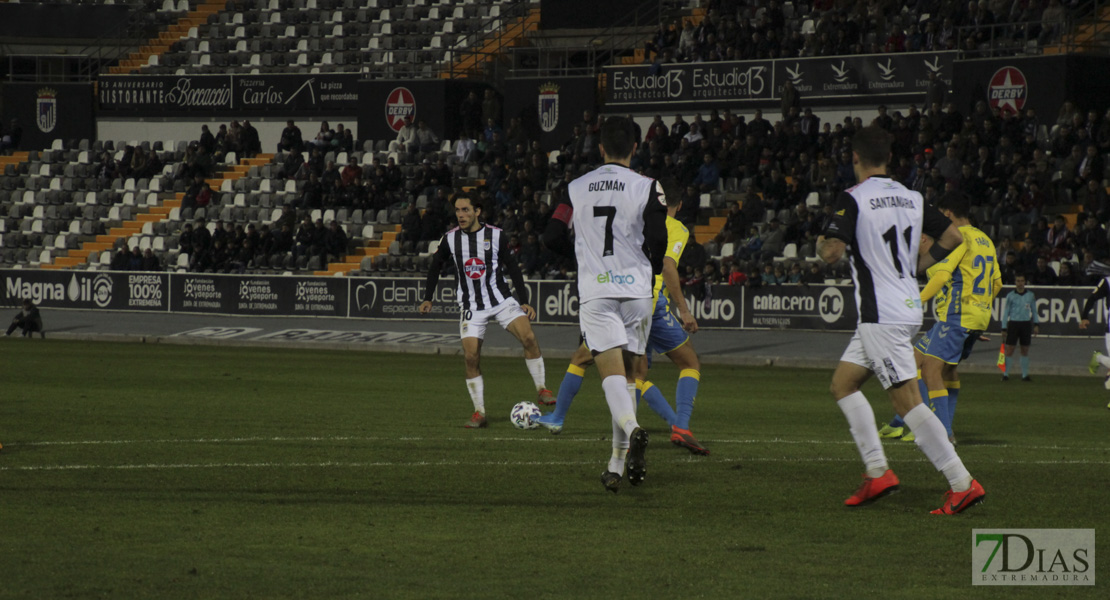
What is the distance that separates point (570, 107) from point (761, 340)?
1386 centimetres

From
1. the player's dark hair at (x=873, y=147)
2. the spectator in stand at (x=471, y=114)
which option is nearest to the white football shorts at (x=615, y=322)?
the player's dark hair at (x=873, y=147)

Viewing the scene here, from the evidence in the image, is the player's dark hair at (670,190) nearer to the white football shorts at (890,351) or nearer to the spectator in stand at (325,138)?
the white football shorts at (890,351)

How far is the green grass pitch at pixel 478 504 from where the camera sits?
5.89m

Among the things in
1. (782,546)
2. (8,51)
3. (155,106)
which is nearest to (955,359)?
(782,546)

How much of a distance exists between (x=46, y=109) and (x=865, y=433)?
45.7 metres

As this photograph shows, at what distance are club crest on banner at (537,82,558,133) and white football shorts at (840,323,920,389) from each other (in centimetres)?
3247

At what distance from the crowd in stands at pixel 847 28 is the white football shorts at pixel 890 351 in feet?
83.9

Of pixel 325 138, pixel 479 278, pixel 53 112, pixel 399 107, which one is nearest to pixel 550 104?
pixel 399 107

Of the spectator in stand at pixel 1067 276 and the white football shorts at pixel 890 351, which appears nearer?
the white football shorts at pixel 890 351

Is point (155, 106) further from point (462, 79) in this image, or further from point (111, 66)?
point (462, 79)

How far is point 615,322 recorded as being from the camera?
8.45m

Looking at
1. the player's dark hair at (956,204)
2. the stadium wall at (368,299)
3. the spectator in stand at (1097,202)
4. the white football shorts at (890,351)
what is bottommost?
the stadium wall at (368,299)

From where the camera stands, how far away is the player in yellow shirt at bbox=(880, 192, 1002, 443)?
11.0m

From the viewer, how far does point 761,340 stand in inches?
1101
